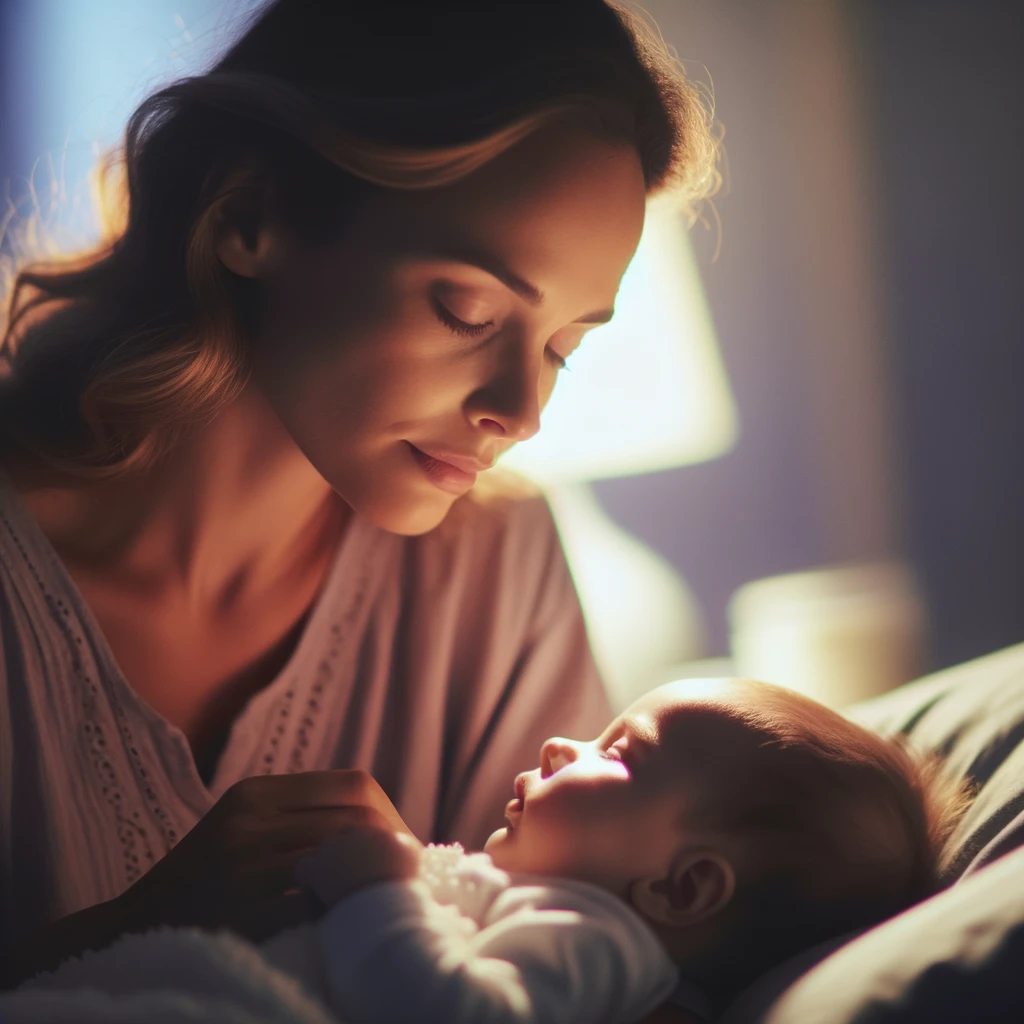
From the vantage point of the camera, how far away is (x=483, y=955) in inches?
29.9

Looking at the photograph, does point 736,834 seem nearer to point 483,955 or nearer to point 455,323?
point 483,955

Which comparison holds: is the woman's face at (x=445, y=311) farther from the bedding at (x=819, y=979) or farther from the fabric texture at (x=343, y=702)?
the bedding at (x=819, y=979)

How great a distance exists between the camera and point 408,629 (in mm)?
1323

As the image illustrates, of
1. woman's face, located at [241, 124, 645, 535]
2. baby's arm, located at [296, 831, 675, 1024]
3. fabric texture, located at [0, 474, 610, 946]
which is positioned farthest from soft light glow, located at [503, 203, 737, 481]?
baby's arm, located at [296, 831, 675, 1024]

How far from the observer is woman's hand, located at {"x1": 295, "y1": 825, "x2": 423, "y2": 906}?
2.56 ft

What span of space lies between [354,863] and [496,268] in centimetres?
56

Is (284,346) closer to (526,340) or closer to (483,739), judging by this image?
(526,340)

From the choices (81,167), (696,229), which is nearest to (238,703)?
(81,167)

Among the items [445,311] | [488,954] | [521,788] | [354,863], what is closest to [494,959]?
[488,954]

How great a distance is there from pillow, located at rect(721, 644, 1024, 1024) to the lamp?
66cm

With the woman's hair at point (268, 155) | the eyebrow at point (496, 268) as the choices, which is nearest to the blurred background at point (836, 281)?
the woman's hair at point (268, 155)

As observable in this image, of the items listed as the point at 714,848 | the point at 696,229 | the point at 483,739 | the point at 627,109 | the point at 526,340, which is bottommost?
the point at 483,739

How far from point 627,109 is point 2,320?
2.84 feet

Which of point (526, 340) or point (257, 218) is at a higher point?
point (257, 218)
